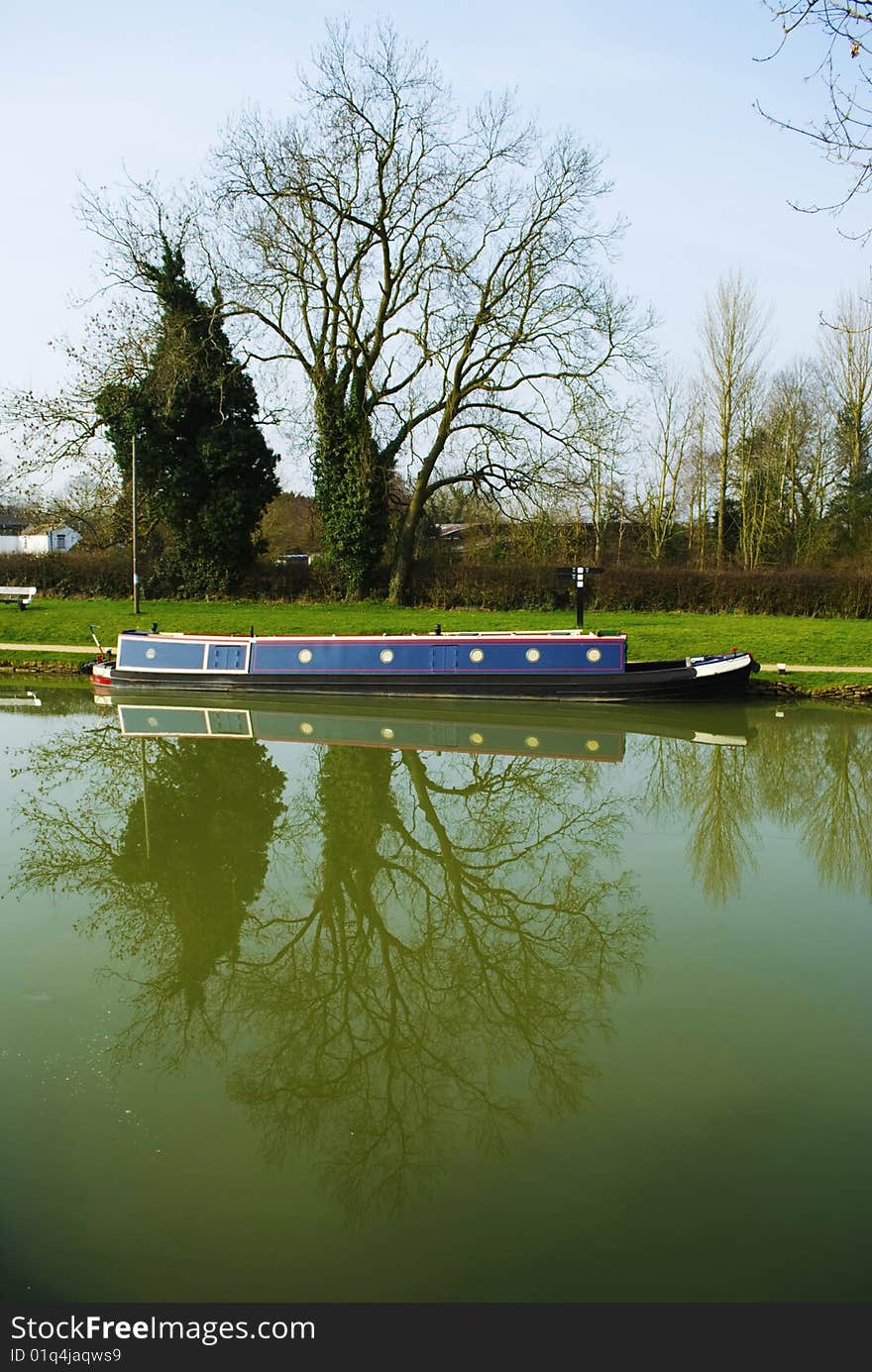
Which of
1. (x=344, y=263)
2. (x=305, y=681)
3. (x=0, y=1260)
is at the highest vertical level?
(x=344, y=263)

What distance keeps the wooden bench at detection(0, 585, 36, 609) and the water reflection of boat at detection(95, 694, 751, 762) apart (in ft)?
26.6

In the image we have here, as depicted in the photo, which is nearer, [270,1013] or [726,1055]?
[726,1055]

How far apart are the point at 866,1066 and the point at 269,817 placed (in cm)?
495

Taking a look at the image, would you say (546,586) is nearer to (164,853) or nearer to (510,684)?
(510,684)

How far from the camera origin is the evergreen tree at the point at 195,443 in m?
21.8

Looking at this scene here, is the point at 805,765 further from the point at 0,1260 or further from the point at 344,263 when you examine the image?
the point at 344,263

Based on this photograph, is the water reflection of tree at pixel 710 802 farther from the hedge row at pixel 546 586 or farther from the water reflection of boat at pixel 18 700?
the hedge row at pixel 546 586

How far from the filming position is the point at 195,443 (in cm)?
2302

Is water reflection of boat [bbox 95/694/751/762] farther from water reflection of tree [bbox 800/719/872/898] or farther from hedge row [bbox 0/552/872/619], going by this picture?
hedge row [bbox 0/552/872/619]

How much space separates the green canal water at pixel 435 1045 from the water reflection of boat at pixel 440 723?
2.64 meters

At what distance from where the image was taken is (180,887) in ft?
20.6

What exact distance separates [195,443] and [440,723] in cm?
1298

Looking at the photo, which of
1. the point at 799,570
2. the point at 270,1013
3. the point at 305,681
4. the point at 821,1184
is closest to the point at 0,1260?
the point at 270,1013

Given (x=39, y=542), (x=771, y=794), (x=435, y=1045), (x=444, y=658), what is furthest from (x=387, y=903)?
(x=39, y=542)
